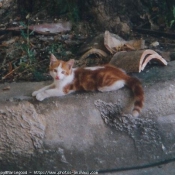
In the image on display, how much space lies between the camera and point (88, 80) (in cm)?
344

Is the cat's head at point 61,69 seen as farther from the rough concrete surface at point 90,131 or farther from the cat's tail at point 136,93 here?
the cat's tail at point 136,93

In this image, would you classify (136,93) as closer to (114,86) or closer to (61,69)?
(114,86)

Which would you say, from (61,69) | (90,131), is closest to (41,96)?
(61,69)

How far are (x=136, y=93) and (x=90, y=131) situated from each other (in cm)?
37

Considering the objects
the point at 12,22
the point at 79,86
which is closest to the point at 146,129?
the point at 79,86

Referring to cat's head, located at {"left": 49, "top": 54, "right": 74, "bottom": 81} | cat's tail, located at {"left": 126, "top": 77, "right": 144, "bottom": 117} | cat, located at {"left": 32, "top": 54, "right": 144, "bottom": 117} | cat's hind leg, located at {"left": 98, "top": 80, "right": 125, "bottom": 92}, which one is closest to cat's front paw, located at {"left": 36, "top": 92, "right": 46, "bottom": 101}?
cat, located at {"left": 32, "top": 54, "right": 144, "bottom": 117}

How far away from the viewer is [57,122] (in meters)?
3.49

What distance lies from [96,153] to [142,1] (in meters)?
1.38

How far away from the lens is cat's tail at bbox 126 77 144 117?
11.1ft

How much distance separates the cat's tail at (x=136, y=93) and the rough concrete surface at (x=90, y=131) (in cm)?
6

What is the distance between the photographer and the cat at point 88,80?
11.2 ft

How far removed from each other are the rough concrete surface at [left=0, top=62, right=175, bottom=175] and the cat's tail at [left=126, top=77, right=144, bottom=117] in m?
0.06

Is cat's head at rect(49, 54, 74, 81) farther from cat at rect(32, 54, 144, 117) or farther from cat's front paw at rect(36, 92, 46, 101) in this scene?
cat's front paw at rect(36, 92, 46, 101)

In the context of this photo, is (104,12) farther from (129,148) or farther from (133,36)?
(129,148)
